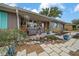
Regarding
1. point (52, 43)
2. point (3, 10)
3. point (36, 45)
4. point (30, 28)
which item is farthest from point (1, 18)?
point (52, 43)

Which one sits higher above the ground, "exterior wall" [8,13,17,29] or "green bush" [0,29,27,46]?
"exterior wall" [8,13,17,29]

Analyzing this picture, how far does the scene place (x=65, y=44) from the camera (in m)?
3.06

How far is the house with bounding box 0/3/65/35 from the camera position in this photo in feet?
9.96

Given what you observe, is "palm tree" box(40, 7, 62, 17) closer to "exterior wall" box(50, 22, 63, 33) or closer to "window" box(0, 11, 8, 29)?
"exterior wall" box(50, 22, 63, 33)

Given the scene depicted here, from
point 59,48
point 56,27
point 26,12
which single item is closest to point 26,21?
point 26,12

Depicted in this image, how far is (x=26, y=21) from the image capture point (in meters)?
3.12

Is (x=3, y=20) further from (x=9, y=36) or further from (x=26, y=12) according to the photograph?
(x=26, y=12)

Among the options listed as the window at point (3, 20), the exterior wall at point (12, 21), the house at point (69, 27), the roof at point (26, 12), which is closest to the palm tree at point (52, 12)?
the roof at point (26, 12)

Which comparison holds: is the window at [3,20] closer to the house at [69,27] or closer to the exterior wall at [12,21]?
the exterior wall at [12,21]

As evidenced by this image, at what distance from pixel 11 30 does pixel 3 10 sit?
35 cm

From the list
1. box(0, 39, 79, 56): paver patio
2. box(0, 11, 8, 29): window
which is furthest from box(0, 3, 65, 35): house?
box(0, 39, 79, 56): paver patio

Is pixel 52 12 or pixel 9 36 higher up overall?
pixel 52 12

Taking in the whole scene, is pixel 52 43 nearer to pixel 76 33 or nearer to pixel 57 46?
pixel 57 46

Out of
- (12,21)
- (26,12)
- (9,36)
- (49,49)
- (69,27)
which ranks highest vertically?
(26,12)
